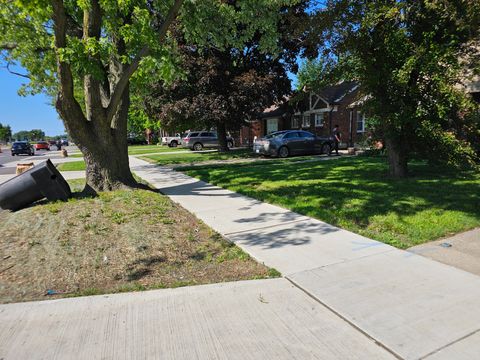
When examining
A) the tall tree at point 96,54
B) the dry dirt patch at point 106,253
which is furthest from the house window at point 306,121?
the dry dirt patch at point 106,253

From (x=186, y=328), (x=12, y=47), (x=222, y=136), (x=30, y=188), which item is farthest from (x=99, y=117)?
A: (x=222, y=136)

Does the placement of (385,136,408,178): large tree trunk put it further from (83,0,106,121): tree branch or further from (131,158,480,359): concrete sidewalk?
(83,0,106,121): tree branch

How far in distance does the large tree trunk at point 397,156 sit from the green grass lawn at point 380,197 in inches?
13.3

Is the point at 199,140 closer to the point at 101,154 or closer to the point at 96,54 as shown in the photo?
the point at 101,154

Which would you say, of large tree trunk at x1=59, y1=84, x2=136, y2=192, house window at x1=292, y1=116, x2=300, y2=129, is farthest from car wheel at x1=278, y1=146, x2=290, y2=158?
large tree trunk at x1=59, y1=84, x2=136, y2=192

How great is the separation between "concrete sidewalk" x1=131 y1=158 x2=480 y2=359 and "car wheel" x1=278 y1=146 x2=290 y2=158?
42.1ft

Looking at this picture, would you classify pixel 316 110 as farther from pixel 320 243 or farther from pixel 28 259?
pixel 28 259

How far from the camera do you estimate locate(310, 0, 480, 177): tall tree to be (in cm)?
776

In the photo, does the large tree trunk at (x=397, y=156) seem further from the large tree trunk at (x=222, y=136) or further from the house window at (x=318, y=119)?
the house window at (x=318, y=119)

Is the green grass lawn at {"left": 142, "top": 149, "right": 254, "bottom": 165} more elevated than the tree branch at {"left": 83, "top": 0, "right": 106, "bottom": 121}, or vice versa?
the tree branch at {"left": 83, "top": 0, "right": 106, "bottom": 121}

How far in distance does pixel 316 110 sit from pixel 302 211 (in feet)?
67.5

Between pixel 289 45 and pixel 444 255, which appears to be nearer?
pixel 444 255

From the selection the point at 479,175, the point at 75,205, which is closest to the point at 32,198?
the point at 75,205

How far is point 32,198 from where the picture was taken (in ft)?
22.7
